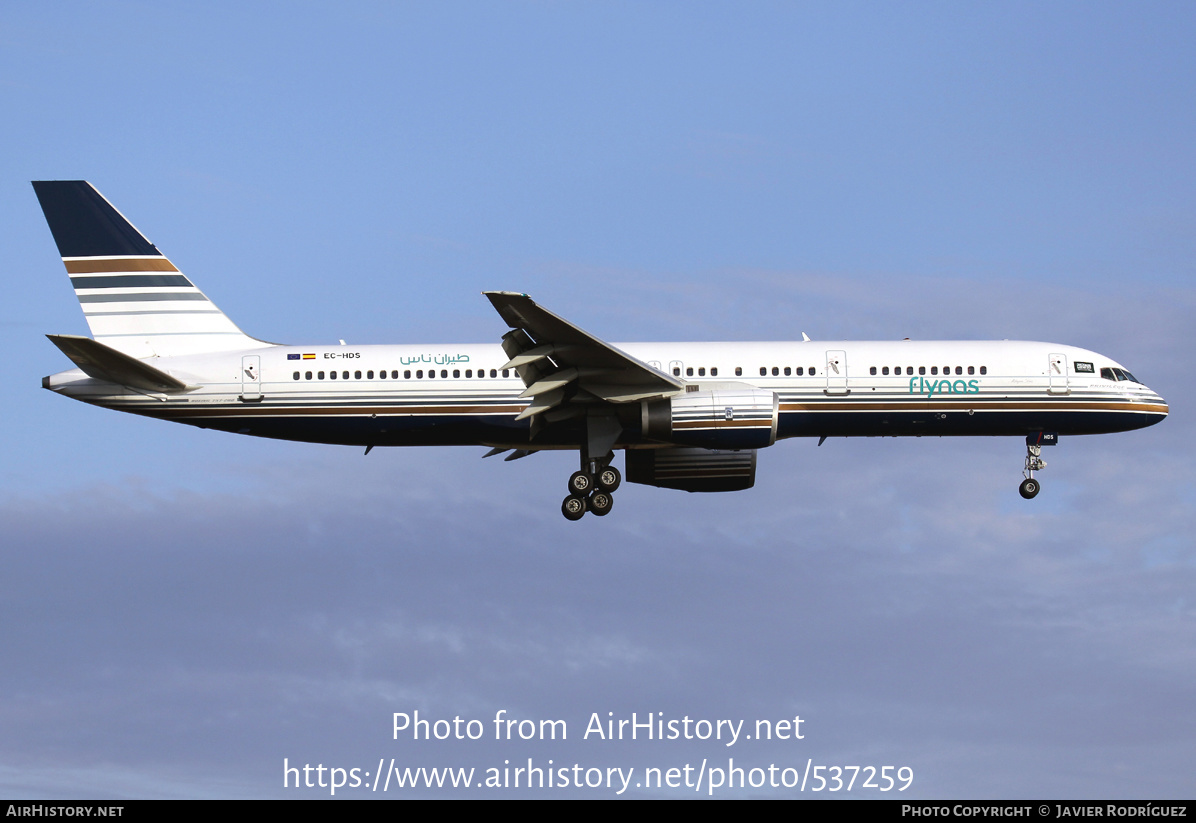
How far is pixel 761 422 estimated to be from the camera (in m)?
30.9

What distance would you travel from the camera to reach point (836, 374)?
3306 centimetres

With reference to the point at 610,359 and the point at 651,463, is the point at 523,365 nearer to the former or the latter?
the point at 610,359

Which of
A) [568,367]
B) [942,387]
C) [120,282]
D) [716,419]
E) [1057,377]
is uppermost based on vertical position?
[120,282]

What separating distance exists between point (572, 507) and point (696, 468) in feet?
13.6

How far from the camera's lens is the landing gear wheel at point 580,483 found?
32.8 m

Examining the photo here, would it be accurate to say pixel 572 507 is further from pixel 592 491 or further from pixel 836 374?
pixel 836 374

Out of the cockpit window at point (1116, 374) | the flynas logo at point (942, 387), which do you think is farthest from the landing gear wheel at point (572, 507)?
the cockpit window at point (1116, 374)

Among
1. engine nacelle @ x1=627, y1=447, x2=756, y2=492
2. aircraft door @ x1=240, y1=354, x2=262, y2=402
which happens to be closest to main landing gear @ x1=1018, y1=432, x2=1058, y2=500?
engine nacelle @ x1=627, y1=447, x2=756, y2=492

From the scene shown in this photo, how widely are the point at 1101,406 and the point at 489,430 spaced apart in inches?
661

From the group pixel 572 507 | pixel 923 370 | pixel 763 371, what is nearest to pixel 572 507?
pixel 572 507

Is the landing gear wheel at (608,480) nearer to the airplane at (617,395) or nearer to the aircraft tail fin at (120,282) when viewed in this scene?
the airplane at (617,395)

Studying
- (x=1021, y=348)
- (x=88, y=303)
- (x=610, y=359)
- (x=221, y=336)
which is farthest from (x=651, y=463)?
(x=88, y=303)

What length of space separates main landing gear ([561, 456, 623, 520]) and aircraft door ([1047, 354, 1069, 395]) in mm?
12051

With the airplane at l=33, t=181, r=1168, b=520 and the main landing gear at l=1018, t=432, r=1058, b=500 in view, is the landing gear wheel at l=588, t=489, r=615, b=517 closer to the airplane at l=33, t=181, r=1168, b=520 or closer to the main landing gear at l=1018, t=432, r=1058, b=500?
the airplane at l=33, t=181, r=1168, b=520
